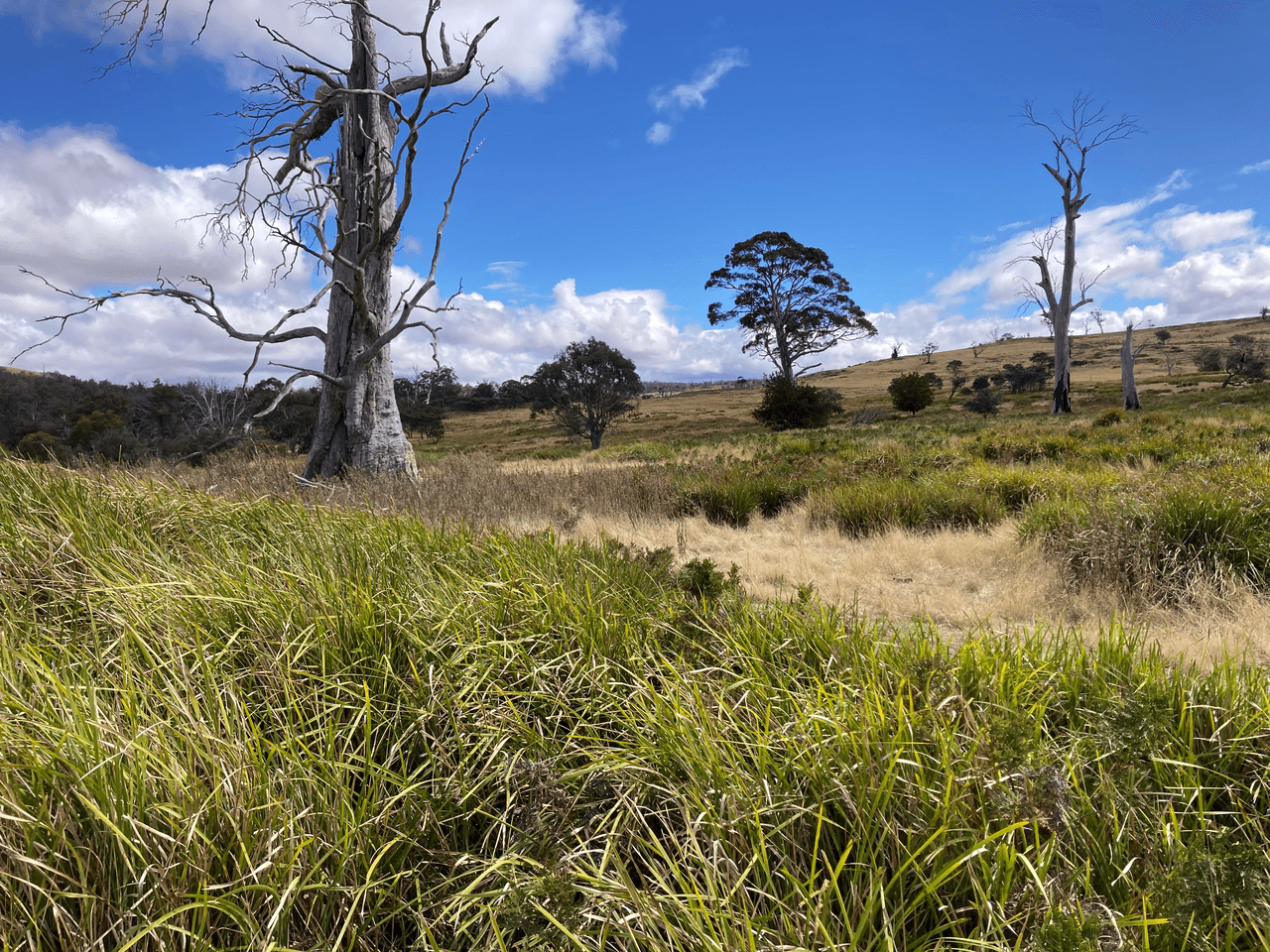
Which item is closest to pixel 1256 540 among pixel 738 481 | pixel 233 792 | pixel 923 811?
pixel 923 811

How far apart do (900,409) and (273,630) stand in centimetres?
4020

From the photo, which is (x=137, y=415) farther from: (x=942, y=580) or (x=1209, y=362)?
(x=1209, y=362)

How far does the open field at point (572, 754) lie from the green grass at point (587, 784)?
2 cm

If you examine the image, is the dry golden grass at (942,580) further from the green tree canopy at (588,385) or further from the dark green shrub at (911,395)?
the dark green shrub at (911,395)

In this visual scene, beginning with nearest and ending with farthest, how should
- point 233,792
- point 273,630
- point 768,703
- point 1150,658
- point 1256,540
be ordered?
point 233,792
point 768,703
point 1150,658
point 273,630
point 1256,540

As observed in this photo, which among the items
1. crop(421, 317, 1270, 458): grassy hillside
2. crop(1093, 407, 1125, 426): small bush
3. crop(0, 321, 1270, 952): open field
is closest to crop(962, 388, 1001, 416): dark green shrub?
crop(421, 317, 1270, 458): grassy hillside

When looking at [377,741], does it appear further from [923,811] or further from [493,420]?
[493,420]

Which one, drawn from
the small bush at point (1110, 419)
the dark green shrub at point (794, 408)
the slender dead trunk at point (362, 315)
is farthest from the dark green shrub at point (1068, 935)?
the dark green shrub at point (794, 408)

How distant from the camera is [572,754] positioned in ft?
6.79

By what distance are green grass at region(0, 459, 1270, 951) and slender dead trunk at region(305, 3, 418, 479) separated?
20.1 ft

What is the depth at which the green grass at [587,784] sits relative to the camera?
1.47 metres

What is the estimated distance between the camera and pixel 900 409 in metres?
37.9

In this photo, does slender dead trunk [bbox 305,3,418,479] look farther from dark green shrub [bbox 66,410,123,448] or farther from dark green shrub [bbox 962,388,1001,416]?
dark green shrub [bbox 962,388,1001,416]

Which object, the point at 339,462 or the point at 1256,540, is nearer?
the point at 1256,540
